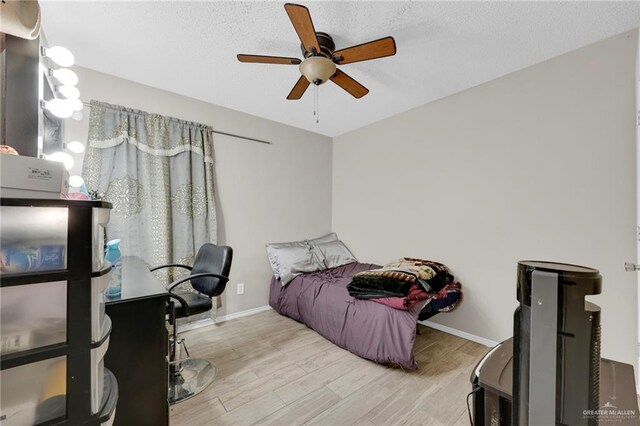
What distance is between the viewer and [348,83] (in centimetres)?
193

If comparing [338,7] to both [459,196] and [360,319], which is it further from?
[360,319]

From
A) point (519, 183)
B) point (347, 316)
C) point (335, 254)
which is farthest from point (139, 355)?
point (519, 183)

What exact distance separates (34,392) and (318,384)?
1576 mm

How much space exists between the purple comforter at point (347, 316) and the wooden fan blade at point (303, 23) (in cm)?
193

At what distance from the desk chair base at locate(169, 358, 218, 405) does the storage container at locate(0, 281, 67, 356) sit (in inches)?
53.5

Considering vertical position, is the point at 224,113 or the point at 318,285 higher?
the point at 224,113

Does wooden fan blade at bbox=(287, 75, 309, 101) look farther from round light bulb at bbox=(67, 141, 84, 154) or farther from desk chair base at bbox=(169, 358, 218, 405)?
desk chair base at bbox=(169, 358, 218, 405)

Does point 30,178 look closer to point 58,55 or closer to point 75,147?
point 58,55

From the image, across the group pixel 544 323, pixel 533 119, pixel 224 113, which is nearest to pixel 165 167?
pixel 224 113

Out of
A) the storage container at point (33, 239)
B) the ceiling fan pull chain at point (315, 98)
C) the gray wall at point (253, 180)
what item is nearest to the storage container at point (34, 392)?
the storage container at point (33, 239)

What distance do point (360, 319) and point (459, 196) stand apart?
156 centimetres

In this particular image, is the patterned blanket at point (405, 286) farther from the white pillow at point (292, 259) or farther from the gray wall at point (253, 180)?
the gray wall at point (253, 180)

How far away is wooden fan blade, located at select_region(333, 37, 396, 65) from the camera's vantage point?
147 cm

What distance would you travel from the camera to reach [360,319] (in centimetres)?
214
